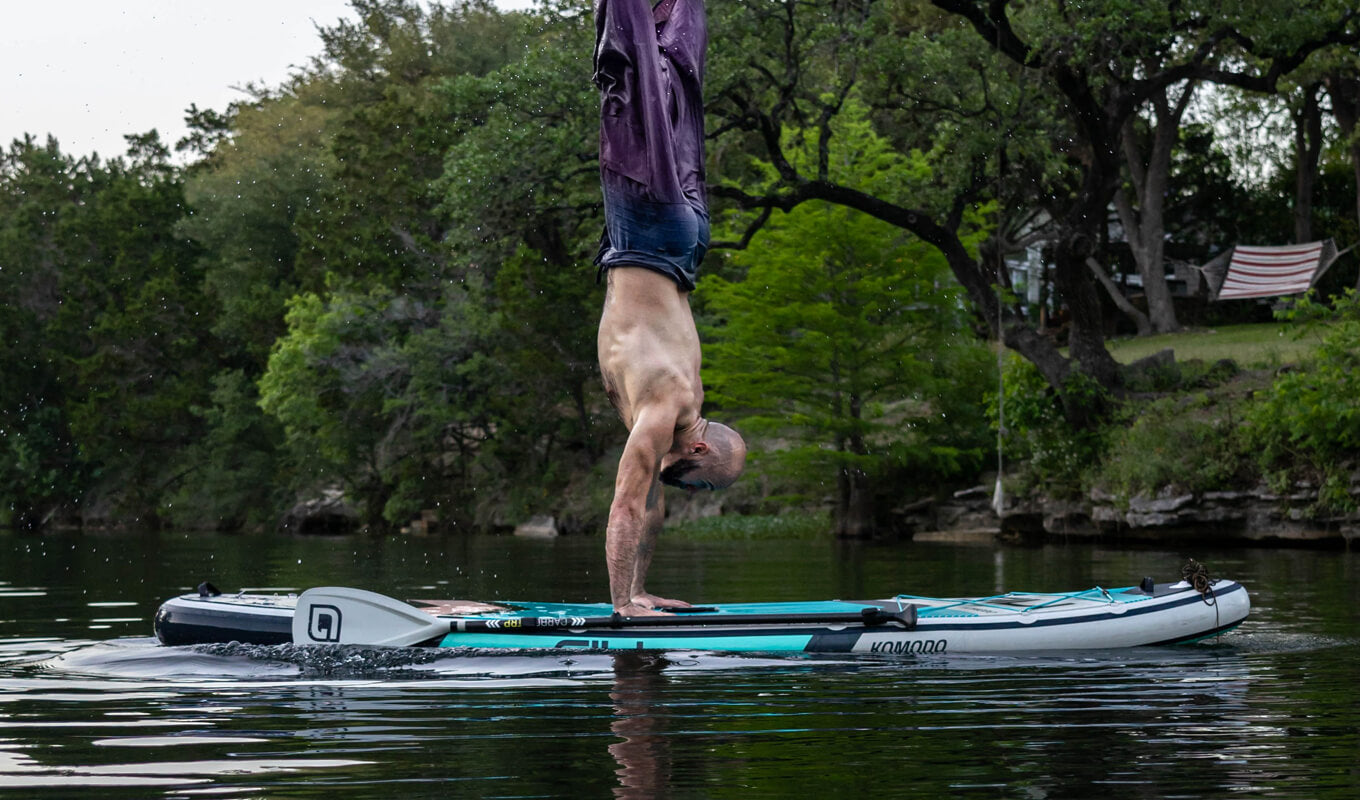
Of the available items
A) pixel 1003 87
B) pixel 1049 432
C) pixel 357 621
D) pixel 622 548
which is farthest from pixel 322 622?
pixel 1049 432

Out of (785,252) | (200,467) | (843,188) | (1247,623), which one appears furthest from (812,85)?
(200,467)

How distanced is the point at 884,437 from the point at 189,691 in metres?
25.1

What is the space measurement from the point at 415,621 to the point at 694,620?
1.40 m

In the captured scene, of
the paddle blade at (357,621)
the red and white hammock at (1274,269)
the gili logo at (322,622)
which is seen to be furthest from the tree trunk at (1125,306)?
the gili logo at (322,622)

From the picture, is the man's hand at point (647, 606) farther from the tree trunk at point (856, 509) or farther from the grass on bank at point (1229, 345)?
the tree trunk at point (856, 509)

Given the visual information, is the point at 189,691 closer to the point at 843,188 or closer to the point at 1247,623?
the point at 1247,623

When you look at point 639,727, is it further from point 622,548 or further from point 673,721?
point 622,548

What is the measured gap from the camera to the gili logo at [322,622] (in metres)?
8.07

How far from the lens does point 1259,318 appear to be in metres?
42.0

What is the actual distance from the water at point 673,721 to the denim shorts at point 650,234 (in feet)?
7.02

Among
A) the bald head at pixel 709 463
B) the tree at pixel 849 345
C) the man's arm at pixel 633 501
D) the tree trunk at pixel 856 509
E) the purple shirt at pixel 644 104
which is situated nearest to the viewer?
the man's arm at pixel 633 501

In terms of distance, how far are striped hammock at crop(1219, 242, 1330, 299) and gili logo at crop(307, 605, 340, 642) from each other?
28.9 m

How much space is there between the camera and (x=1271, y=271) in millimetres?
34531

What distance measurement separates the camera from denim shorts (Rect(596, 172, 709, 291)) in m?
8.60
